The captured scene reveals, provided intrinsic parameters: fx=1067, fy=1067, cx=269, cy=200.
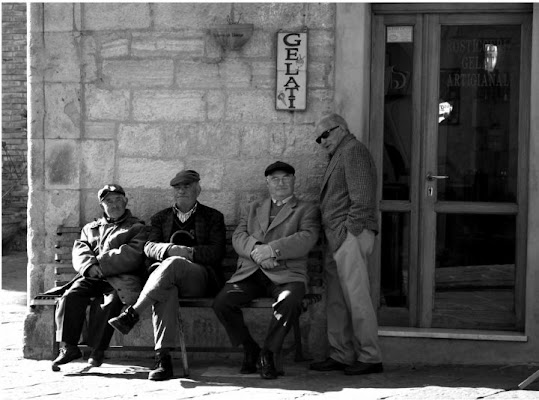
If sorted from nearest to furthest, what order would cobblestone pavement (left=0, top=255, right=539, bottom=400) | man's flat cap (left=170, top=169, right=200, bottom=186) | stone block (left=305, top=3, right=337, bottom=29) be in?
cobblestone pavement (left=0, top=255, right=539, bottom=400) → man's flat cap (left=170, top=169, right=200, bottom=186) → stone block (left=305, top=3, right=337, bottom=29)

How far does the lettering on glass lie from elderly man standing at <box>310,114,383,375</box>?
0.40 metres

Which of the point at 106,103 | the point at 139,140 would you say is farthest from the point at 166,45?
the point at 139,140

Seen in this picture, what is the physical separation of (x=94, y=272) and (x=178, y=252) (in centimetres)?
61

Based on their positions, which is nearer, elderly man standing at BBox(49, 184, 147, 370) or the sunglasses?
elderly man standing at BBox(49, 184, 147, 370)

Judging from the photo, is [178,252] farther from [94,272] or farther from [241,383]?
[241,383]

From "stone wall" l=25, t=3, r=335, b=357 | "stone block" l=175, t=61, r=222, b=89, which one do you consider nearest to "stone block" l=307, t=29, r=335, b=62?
"stone wall" l=25, t=3, r=335, b=357

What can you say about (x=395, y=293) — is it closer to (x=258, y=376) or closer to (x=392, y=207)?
(x=392, y=207)

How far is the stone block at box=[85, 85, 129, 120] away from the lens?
26.0 ft

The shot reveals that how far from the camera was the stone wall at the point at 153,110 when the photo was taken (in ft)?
25.5

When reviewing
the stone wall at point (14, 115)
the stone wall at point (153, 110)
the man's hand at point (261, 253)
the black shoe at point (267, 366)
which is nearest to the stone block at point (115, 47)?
the stone wall at point (153, 110)

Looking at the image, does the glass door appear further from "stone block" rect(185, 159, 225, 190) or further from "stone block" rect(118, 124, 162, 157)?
"stone block" rect(118, 124, 162, 157)

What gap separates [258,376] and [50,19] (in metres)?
3.09

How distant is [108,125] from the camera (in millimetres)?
7945

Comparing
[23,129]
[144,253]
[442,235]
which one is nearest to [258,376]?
[144,253]
